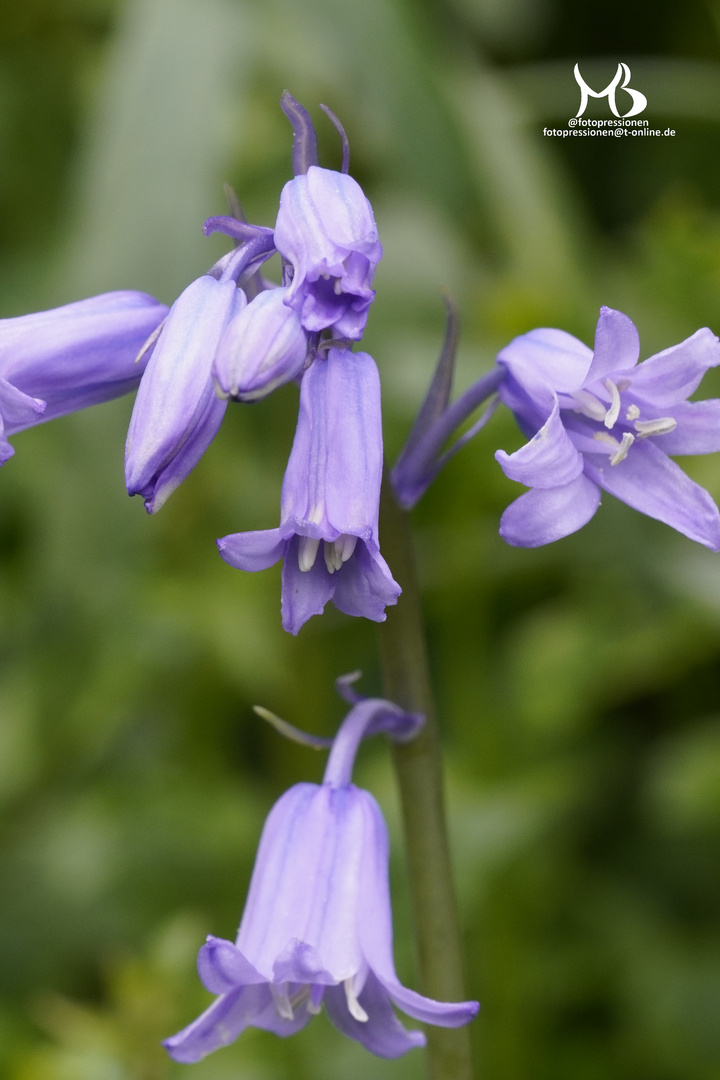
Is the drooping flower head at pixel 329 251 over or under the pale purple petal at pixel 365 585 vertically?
over

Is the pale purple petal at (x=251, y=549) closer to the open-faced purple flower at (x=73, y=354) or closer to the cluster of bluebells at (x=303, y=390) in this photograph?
the cluster of bluebells at (x=303, y=390)

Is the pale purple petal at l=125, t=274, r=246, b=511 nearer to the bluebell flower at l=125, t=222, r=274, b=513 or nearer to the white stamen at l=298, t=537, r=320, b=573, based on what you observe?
the bluebell flower at l=125, t=222, r=274, b=513

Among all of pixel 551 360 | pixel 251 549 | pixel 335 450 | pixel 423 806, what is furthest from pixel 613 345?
pixel 423 806

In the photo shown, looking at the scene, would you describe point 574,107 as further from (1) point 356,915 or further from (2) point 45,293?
(1) point 356,915

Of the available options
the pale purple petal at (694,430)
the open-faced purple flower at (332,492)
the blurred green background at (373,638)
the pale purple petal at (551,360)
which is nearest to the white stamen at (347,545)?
the open-faced purple flower at (332,492)

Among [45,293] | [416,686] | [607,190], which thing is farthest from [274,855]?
[607,190]

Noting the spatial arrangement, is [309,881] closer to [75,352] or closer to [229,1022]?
[229,1022]
